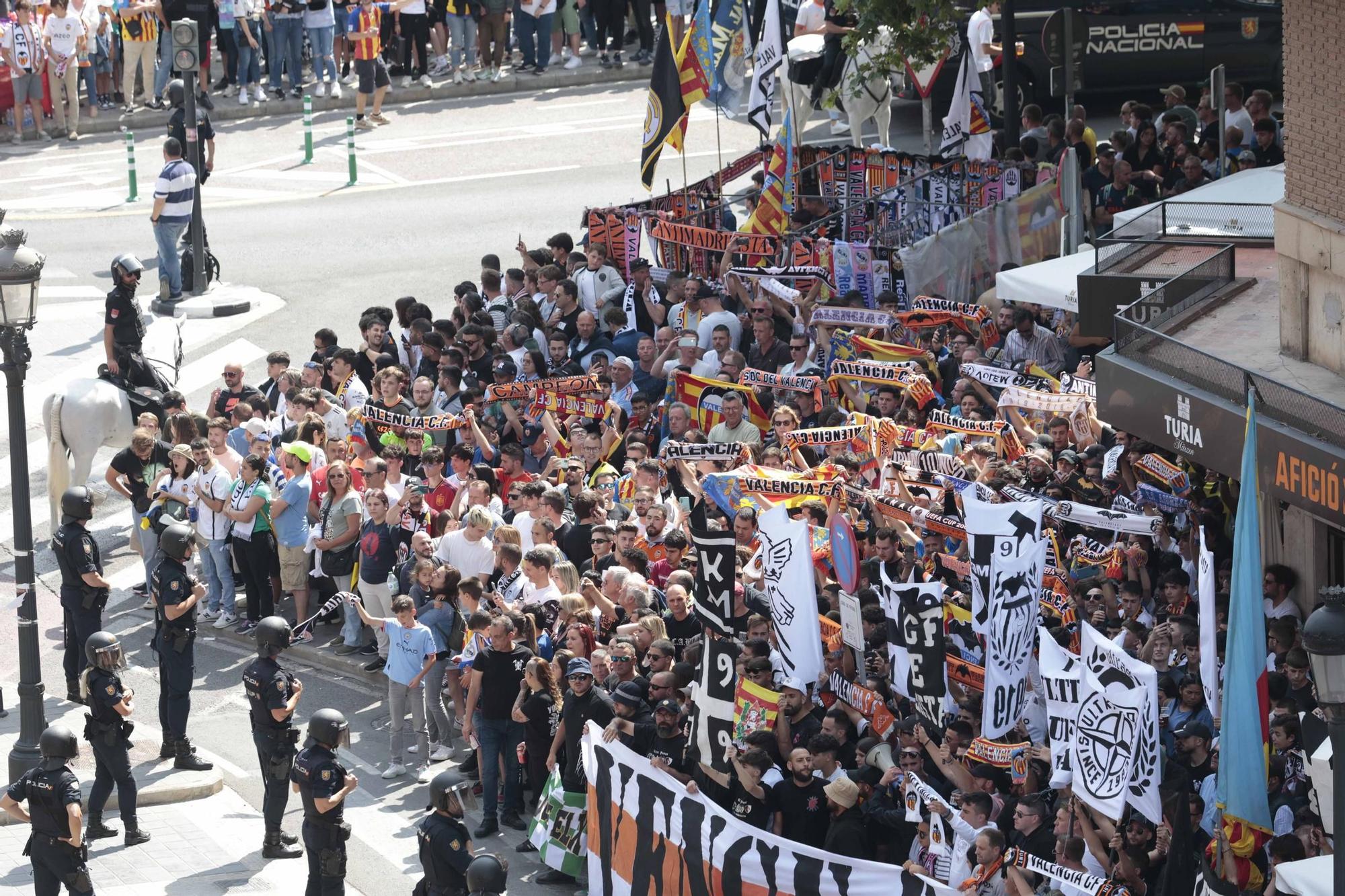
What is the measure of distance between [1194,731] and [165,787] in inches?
294

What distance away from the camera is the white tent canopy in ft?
51.8

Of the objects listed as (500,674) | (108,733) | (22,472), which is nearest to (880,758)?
(500,674)

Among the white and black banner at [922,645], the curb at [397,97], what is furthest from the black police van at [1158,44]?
the white and black banner at [922,645]

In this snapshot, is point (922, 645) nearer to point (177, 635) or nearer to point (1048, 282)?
point (1048, 282)

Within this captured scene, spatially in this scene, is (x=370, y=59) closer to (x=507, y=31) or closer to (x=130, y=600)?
(x=507, y=31)

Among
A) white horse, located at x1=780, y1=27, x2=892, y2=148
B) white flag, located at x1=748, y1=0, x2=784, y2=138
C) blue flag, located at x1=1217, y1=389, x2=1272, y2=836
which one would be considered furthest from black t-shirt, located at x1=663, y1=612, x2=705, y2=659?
white horse, located at x1=780, y1=27, x2=892, y2=148

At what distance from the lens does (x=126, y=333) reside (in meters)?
20.0

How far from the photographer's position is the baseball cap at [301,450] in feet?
57.9

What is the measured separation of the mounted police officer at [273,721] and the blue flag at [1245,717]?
6.25 meters

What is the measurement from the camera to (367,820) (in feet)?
48.4

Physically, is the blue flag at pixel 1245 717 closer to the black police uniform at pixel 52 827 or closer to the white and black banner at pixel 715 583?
the white and black banner at pixel 715 583

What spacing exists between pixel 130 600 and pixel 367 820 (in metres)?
5.06

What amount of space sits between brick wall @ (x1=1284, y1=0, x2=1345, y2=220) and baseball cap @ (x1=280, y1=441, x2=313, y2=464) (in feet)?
27.4

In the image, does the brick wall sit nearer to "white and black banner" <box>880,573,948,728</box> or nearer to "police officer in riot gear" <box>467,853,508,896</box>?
"white and black banner" <box>880,573,948,728</box>
